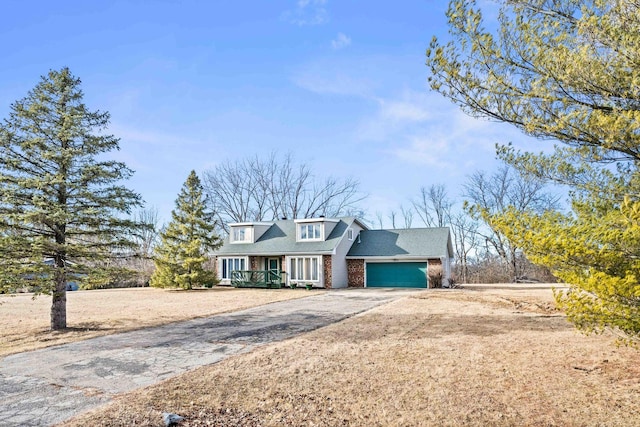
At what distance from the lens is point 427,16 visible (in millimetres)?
8516

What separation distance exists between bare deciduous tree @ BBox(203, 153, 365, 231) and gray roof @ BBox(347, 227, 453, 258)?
13.3 metres

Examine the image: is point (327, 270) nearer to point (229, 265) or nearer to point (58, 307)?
point (229, 265)

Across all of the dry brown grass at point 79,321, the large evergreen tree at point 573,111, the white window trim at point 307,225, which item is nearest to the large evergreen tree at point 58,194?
the dry brown grass at point 79,321

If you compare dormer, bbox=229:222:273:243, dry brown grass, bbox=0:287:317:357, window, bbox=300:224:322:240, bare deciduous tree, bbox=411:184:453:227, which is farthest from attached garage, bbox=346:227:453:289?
bare deciduous tree, bbox=411:184:453:227

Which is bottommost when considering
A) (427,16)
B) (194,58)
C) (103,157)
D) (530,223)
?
(530,223)

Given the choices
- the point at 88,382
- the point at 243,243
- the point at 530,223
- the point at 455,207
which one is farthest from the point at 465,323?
the point at 455,207

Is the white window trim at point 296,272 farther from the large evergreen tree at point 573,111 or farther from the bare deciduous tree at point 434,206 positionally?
the bare deciduous tree at point 434,206

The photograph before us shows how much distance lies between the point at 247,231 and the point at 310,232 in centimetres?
491

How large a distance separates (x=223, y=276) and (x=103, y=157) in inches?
687

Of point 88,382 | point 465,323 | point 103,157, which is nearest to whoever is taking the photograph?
point 88,382

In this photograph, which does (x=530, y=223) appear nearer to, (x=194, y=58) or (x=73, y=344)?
(x=73, y=344)

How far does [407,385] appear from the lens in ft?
16.4

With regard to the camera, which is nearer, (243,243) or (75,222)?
(75,222)

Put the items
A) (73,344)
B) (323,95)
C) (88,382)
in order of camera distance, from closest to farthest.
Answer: (88,382)
(73,344)
(323,95)
